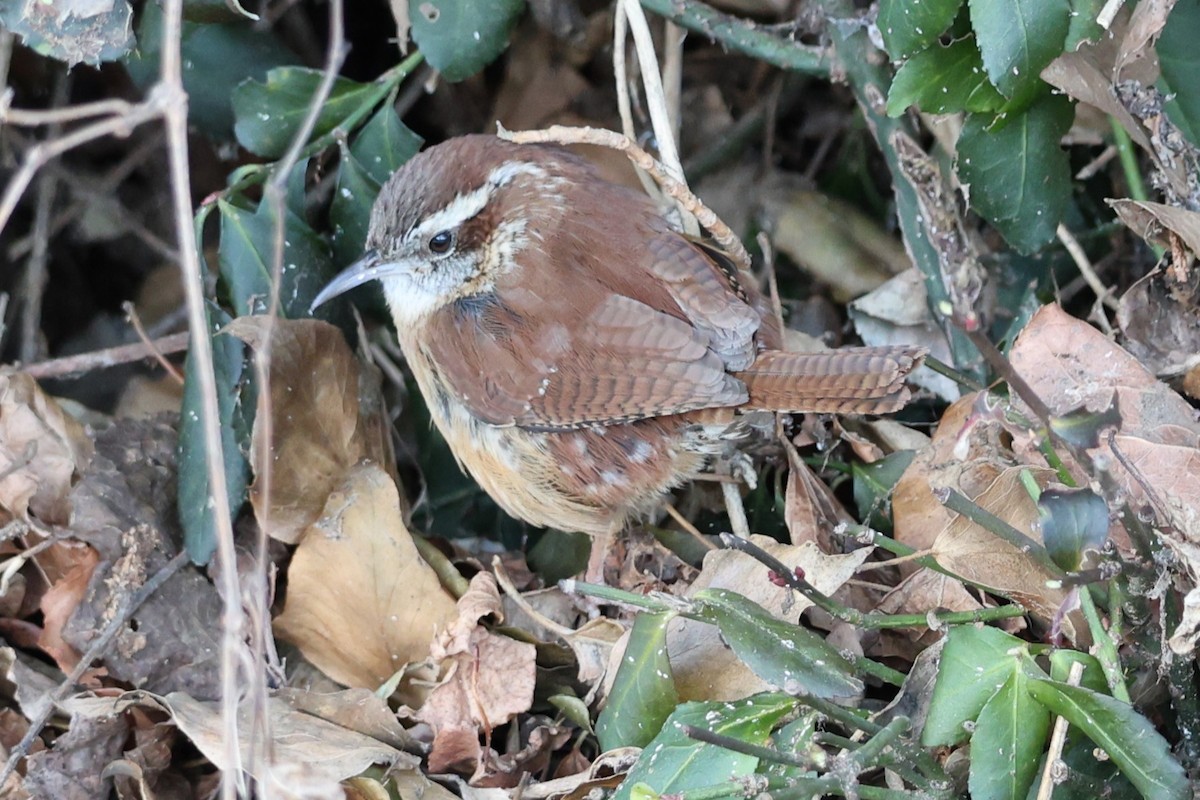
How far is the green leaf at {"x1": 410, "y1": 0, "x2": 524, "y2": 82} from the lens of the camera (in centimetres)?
296

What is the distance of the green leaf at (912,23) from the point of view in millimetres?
2588

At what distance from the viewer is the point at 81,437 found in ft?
9.91

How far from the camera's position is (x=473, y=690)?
103 inches

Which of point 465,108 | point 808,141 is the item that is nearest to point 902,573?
point 808,141

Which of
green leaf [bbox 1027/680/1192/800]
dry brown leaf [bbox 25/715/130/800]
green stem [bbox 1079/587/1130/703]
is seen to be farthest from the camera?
dry brown leaf [bbox 25/715/130/800]

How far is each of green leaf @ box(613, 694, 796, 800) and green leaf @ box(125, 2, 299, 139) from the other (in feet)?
6.80

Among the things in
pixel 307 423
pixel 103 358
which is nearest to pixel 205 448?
pixel 307 423

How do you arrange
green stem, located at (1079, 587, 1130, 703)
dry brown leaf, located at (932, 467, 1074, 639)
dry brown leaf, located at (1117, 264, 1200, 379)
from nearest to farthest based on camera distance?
green stem, located at (1079, 587, 1130, 703) < dry brown leaf, located at (932, 467, 1074, 639) < dry brown leaf, located at (1117, 264, 1200, 379)

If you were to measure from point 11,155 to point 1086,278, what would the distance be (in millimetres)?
3048

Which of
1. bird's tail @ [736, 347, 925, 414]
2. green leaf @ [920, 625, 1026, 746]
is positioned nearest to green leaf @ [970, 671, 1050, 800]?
green leaf @ [920, 625, 1026, 746]

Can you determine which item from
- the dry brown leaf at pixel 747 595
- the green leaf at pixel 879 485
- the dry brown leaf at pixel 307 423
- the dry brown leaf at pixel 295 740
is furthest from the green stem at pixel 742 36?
the dry brown leaf at pixel 295 740

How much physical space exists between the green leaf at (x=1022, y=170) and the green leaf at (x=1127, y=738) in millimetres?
1300

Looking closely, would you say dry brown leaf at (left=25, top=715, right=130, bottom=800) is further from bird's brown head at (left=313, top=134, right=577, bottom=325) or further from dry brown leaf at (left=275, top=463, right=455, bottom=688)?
bird's brown head at (left=313, top=134, right=577, bottom=325)

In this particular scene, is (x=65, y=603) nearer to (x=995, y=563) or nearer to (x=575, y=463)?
(x=575, y=463)
